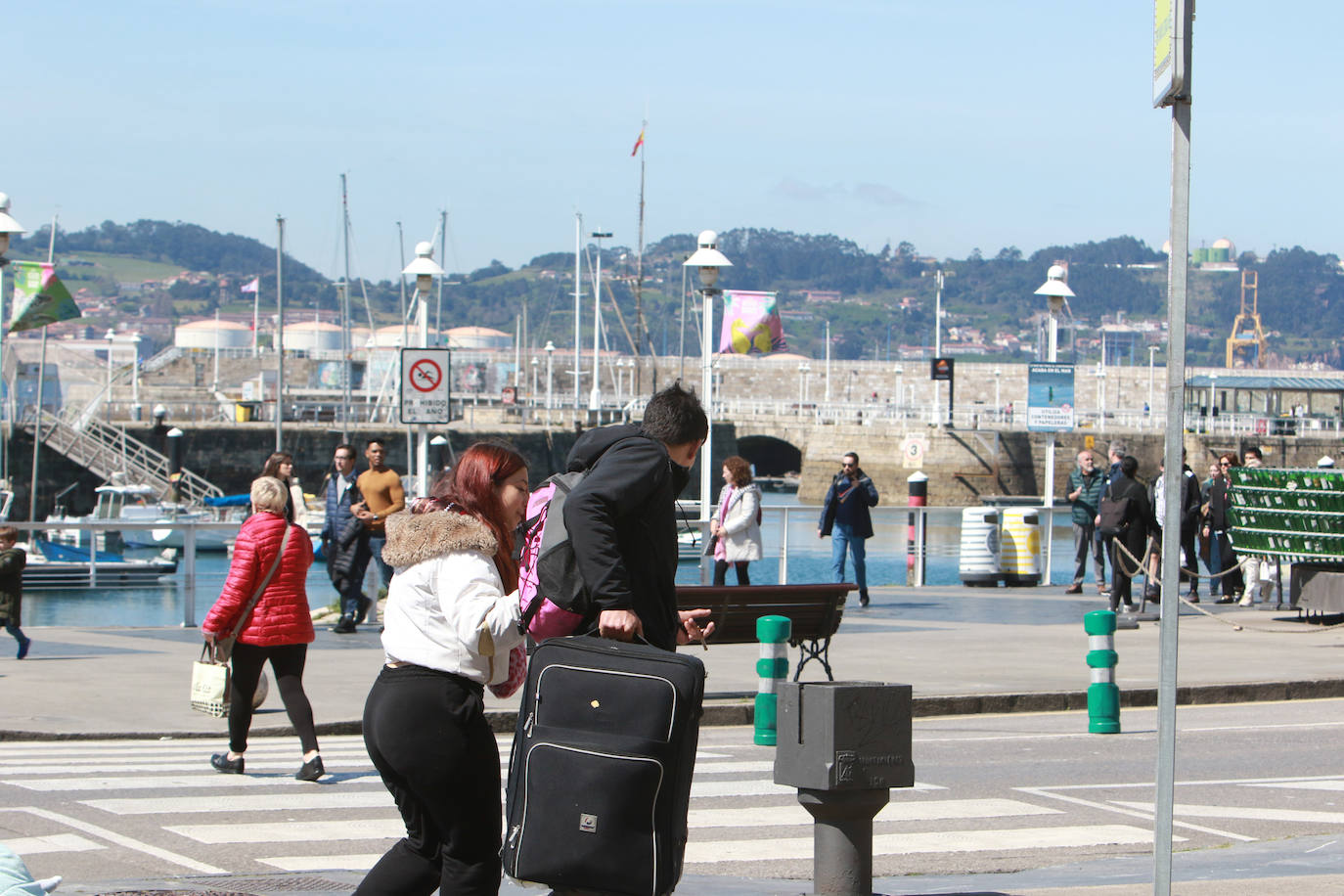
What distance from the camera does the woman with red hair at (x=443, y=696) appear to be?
15.5 ft

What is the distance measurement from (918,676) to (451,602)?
882cm

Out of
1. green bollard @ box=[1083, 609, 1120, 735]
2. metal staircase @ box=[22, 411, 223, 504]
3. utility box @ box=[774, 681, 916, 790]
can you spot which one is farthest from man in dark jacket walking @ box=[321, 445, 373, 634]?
metal staircase @ box=[22, 411, 223, 504]

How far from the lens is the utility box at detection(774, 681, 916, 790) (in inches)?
217

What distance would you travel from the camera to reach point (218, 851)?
22.3 ft

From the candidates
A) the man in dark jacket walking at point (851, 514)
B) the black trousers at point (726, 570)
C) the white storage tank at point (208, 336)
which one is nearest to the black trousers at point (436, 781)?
the black trousers at point (726, 570)

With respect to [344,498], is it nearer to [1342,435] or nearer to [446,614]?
[446,614]

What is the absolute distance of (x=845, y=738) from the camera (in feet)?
18.1

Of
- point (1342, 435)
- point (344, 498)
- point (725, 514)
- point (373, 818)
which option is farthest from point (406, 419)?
point (1342, 435)

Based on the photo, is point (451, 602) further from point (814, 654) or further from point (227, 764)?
point (814, 654)

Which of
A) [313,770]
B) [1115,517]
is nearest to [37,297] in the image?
[1115,517]

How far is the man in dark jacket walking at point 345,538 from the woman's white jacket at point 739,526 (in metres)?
3.75

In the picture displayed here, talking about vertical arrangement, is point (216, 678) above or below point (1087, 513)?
below

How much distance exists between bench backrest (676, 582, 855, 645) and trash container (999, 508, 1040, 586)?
11.9 metres

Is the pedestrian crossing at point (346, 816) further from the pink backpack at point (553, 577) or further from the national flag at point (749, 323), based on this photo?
the national flag at point (749, 323)
